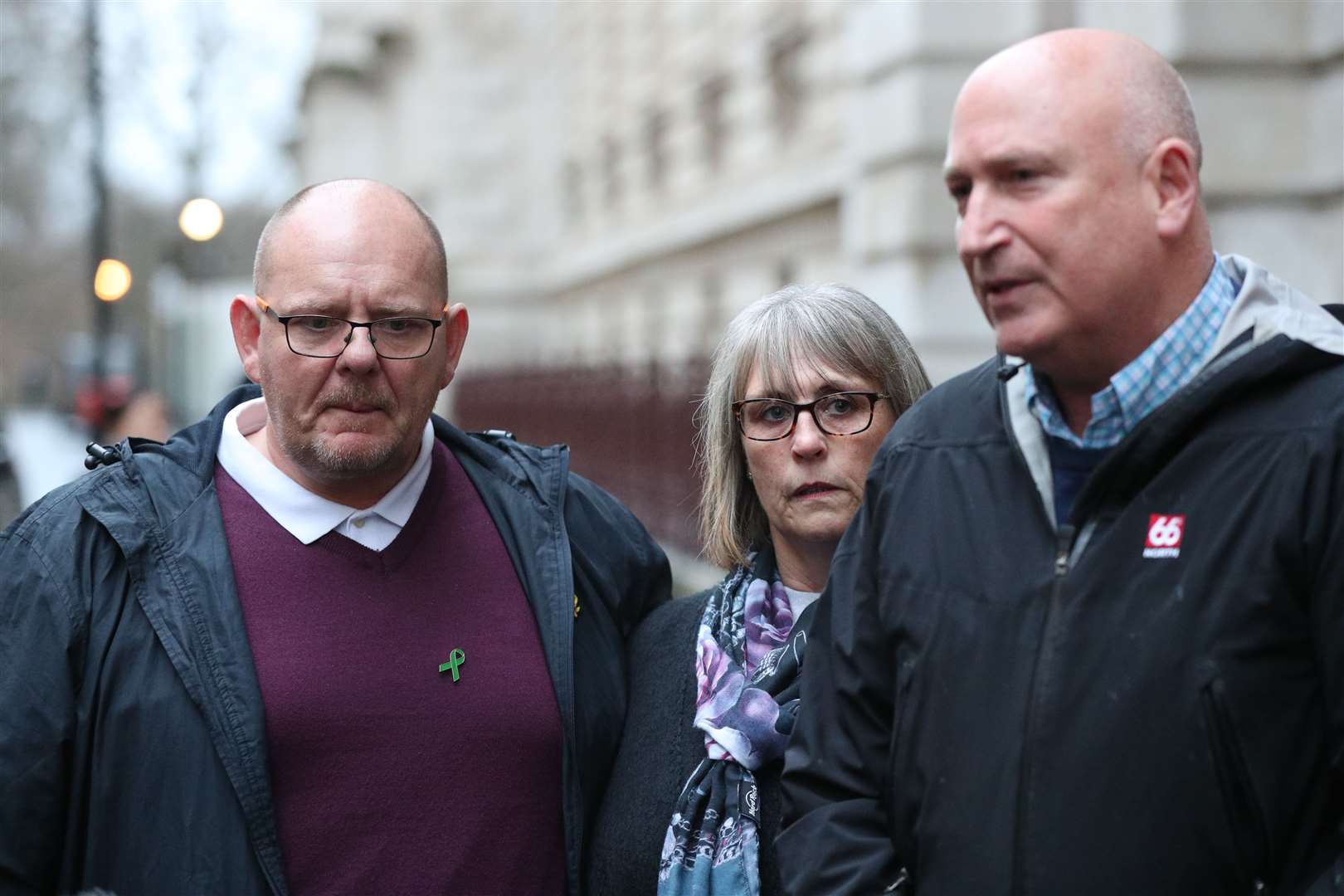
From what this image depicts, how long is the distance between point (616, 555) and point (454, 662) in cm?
57

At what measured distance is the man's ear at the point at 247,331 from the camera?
3.12 meters

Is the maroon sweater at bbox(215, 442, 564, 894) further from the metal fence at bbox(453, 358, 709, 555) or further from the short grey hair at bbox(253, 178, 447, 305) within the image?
the metal fence at bbox(453, 358, 709, 555)

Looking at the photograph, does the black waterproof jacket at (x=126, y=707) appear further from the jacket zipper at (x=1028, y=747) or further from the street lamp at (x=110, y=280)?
the street lamp at (x=110, y=280)

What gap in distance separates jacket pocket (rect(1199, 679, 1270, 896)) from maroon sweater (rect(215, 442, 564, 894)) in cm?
145

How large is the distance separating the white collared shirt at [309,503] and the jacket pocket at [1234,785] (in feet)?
5.72

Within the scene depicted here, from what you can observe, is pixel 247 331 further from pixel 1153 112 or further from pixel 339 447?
pixel 1153 112

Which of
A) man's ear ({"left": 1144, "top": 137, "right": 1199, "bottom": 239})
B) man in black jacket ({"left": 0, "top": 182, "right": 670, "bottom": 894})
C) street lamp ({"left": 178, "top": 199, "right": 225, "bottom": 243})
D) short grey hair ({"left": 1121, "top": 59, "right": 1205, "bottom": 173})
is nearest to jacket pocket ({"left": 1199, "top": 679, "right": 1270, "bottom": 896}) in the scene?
man's ear ({"left": 1144, "top": 137, "right": 1199, "bottom": 239})

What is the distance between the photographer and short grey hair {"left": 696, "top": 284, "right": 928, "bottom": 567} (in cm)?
317

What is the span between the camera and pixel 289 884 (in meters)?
2.84

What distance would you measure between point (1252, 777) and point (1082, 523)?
1.39ft

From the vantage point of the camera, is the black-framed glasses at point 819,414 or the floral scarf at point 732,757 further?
the black-framed glasses at point 819,414

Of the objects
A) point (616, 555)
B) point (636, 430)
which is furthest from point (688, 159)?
point (616, 555)

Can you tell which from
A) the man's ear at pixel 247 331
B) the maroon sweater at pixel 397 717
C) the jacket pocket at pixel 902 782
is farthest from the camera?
the man's ear at pixel 247 331

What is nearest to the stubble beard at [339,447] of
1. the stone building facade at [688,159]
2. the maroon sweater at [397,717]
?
the maroon sweater at [397,717]
